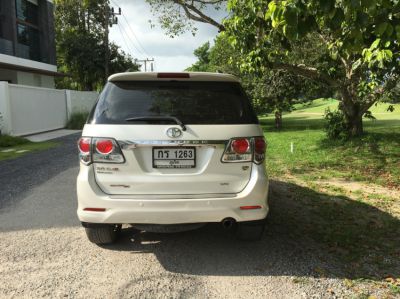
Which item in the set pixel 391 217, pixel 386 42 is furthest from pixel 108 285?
pixel 391 217

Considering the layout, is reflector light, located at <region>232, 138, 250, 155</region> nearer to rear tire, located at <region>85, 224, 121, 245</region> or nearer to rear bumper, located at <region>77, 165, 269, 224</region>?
rear bumper, located at <region>77, 165, 269, 224</region>

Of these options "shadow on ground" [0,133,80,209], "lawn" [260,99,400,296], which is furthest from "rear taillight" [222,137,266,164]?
"shadow on ground" [0,133,80,209]

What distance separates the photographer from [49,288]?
11.9 feet

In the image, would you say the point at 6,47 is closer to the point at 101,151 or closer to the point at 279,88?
the point at 279,88

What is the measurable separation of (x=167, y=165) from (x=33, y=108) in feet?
51.8

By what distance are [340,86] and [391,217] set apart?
23.4 ft

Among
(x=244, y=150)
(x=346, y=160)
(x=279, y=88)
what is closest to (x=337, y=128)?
(x=346, y=160)

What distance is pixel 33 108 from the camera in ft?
59.0

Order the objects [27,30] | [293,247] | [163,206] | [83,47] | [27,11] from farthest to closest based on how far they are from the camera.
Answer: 1. [83,47]
2. [27,11]
3. [27,30]
4. [293,247]
5. [163,206]

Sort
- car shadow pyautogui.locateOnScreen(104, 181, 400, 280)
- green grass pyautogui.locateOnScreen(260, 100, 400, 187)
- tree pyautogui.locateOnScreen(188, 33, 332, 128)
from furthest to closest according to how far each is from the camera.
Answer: tree pyautogui.locateOnScreen(188, 33, 332, 128)
green grass pyautogui.locateOnScreen(260, 100, 400, 187)
car shadow pyautogui.locateOnScreen(104, 181, 400, 280)

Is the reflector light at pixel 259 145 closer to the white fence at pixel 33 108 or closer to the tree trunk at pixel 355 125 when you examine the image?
the tree trunk at pixel 355 125

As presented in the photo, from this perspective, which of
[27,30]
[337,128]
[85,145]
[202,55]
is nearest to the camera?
[85,145]

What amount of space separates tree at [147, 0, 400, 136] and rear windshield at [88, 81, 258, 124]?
0.80 m

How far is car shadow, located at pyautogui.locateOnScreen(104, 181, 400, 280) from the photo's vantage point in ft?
13.1
